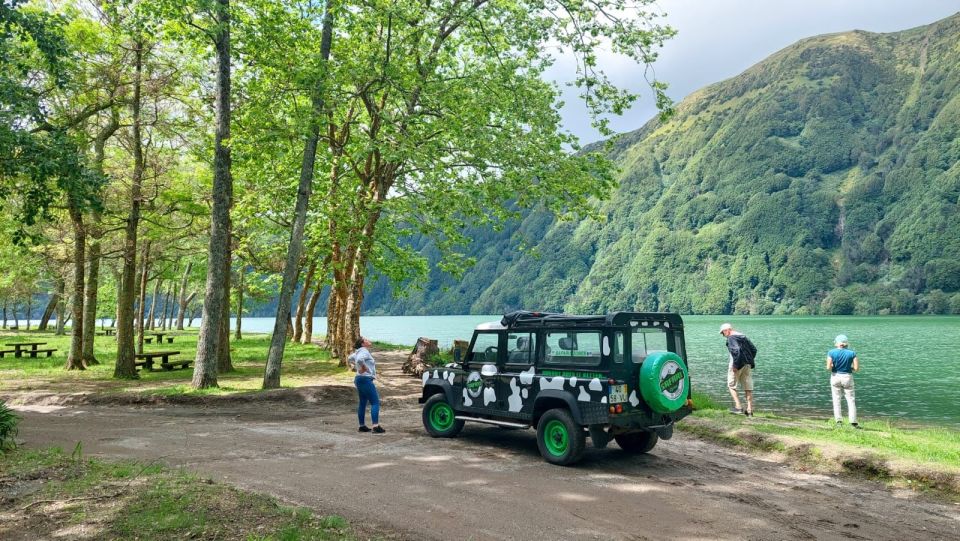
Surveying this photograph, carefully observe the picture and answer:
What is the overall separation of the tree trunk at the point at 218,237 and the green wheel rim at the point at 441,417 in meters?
8.11

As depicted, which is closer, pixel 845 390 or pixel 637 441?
pixel 637 441

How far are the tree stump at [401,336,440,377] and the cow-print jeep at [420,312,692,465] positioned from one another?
1145 cm

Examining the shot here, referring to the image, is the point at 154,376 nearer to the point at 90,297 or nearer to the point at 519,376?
the point at 90,297

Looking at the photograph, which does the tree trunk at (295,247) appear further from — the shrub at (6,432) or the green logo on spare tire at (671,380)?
the green logo on spare tire at (671,380)

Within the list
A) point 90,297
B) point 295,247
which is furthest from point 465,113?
point 90,297

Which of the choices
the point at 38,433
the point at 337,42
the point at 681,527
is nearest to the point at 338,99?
the point at 337,42

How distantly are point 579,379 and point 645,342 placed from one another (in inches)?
50.8

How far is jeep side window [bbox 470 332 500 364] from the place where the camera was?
1089 centimetres

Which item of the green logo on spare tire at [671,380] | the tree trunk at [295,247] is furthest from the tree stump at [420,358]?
the green logo on spare tire at [671,380]

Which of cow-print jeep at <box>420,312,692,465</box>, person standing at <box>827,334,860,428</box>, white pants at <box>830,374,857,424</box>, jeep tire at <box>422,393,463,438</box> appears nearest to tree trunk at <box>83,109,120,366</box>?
jeep tire at <box>422,393,463,438</box>

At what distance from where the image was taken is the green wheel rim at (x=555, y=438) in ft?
31.1

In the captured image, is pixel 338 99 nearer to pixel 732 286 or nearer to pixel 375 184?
pixel 375 184

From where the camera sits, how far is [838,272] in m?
178

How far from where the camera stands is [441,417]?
1194cm
